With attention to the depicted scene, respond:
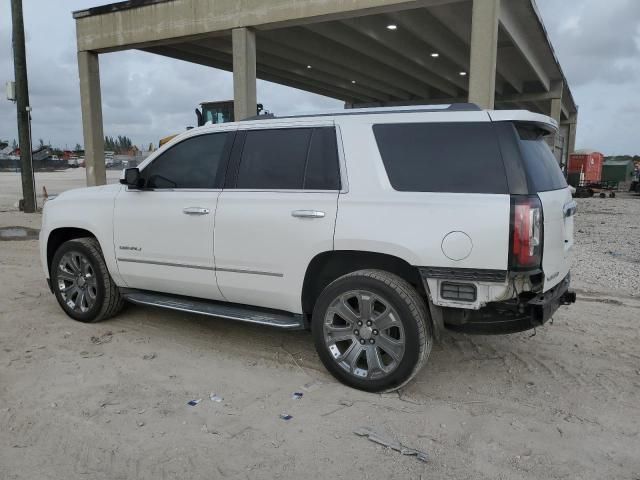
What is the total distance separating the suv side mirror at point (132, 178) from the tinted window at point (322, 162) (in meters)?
1.69

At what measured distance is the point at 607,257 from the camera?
878 centimetres

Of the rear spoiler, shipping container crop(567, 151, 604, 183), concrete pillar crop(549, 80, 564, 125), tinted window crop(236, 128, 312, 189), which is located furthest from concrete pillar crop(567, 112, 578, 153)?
tinted window crop(236, 128, 312, 189)

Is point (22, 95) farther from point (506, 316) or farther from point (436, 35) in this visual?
point (506, 316)

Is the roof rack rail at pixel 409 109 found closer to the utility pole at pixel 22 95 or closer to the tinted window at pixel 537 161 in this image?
the tinted window at pixel 537 161

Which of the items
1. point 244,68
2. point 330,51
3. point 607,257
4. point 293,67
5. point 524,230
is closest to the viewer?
point 524,230

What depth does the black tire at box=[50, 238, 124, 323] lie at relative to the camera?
507 cm

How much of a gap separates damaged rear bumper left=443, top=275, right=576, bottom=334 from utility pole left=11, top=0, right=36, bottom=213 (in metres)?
15.2

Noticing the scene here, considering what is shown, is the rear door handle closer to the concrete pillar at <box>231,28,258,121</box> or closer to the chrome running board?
the chrome running board

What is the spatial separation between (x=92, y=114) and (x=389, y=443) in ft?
55.0

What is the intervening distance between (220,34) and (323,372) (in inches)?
472

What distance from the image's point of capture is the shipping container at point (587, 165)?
3209 centimetres

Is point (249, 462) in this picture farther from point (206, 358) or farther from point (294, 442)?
point (206, 358)

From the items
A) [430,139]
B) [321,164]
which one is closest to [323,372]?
[321,164]

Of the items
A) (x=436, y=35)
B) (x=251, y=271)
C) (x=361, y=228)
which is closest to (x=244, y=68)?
(x=436, y=35)
